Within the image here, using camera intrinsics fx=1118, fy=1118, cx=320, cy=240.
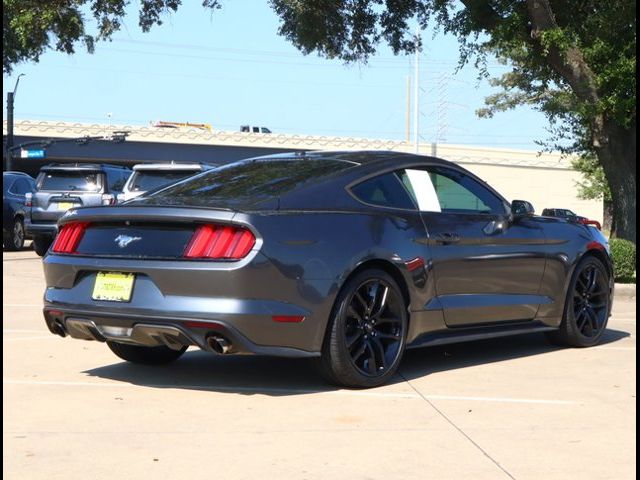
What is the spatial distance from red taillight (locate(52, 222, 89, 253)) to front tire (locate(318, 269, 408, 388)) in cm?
169

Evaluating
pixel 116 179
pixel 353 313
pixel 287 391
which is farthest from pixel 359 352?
pixel 116 179

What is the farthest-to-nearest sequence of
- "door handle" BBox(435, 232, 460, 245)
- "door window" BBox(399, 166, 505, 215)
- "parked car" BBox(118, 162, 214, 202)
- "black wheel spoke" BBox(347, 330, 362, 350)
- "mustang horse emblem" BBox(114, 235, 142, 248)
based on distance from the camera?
1. "parked car" BBox(118, 162, 214, 202)
2. "door window" BBox(399, 166, 505, 215)
3. "door handle" BBox(435, 232, 460, 245)
4. "black wheel spoke" BBox(347, 330, 362, 350)
5. "mustang horse emblem" BBox(114, 235, 142, 248)

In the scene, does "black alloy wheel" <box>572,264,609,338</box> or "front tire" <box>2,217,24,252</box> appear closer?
"black alloy wheel" <box>572,264,609,338</box>

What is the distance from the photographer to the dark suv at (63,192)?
2108 centimetres

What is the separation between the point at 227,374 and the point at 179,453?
2276 mm

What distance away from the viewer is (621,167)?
19.6m

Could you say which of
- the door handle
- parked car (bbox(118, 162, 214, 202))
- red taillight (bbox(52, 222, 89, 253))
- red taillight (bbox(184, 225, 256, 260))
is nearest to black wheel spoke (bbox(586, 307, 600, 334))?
the door handle

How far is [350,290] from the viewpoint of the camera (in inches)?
267

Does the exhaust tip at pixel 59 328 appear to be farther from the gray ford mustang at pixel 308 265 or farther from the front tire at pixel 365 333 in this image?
the front tire at pixel 365 333

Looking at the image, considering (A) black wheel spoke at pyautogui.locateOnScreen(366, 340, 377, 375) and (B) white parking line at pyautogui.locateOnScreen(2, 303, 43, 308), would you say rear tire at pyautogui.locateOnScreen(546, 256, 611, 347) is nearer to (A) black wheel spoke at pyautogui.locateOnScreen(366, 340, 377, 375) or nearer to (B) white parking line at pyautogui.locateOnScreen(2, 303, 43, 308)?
(A) black wheel spoke at pyautogui.locateOnScreen(366, 340, 377, 375)

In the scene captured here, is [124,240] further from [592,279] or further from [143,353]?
[592,279]

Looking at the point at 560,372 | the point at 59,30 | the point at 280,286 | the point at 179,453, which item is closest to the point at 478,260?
the point at 560,372

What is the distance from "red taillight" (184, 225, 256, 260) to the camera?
640 centimetres

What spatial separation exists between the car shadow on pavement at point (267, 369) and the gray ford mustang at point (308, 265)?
235 millimetres
